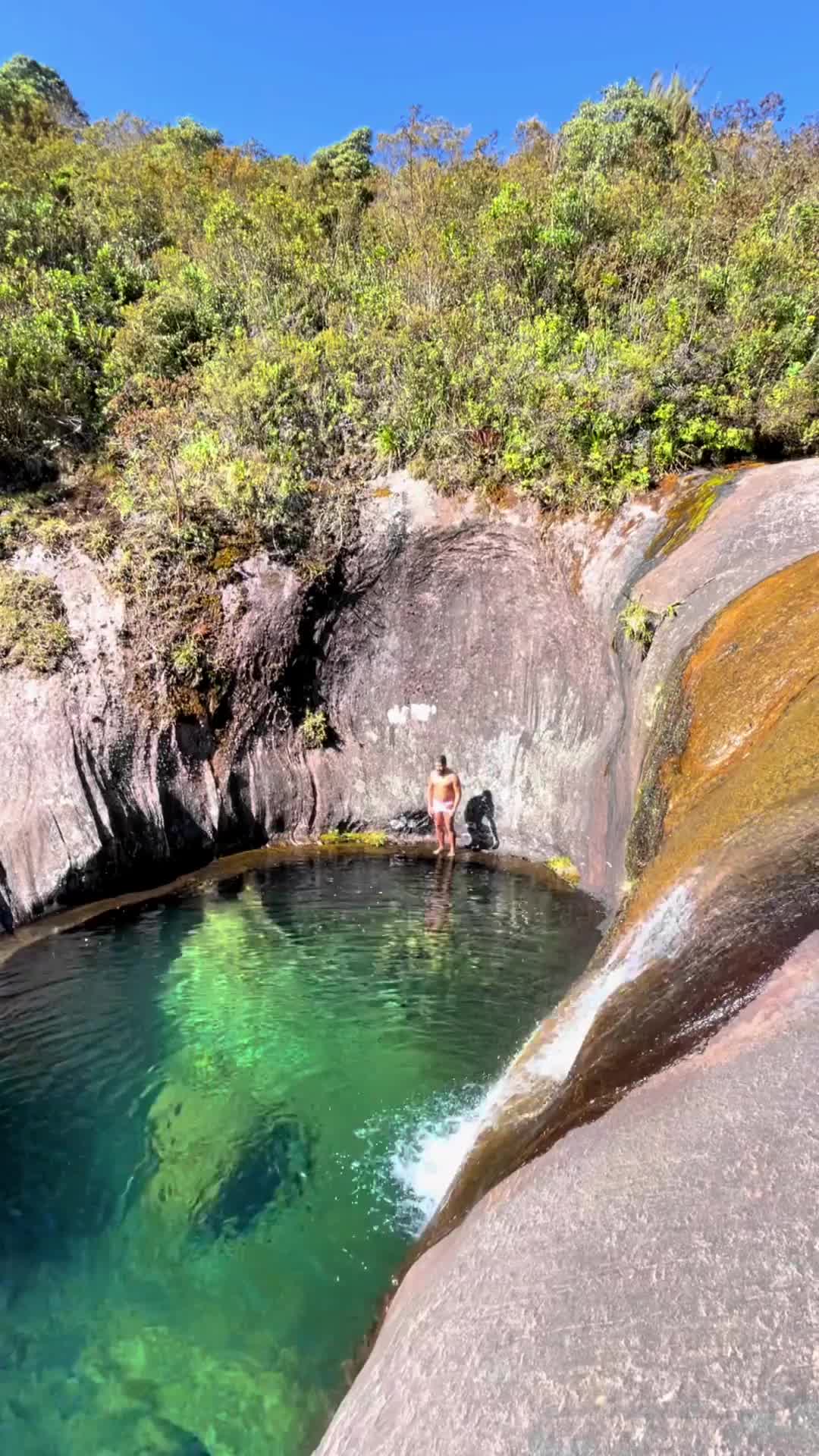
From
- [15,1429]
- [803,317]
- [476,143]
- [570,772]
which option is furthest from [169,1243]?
[476,143]

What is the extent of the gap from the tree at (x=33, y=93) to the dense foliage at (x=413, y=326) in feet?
27.3

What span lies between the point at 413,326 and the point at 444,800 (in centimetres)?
923

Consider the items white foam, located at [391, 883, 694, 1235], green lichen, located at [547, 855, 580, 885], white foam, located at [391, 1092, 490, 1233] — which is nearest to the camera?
white foam, located at [391, 883, 694, 1235]

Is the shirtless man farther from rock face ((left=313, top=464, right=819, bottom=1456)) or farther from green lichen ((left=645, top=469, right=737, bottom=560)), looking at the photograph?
rock face ((left=313, top=464, right=819, bottom=1456))

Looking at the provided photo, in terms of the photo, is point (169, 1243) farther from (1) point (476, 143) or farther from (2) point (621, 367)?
(1) point (476, 143)

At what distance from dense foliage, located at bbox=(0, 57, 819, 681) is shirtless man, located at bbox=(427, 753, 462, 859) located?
4.14 m

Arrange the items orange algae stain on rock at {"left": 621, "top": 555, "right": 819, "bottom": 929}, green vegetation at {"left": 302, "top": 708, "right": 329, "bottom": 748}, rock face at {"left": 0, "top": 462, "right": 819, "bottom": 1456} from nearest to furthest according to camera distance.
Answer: rock face at {"left": 0, "top": 462, "right": 819, "bottom": 1456}, orange algae stain on rock at {"left": 621, "top": 555, "right": 819, "bottom": 929}, green vegetation at {"left": 302, "top": 708, "right": 329, "bottom": 748}

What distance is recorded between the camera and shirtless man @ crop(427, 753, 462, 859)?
11.7 metres

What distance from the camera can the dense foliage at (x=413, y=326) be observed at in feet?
37.5

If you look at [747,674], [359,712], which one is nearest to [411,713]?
[359,712]

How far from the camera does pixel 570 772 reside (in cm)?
1104

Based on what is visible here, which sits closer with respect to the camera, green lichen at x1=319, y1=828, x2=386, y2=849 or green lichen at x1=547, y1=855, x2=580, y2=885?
green lichen at x1=547, y1=855, x2=580, y2=885

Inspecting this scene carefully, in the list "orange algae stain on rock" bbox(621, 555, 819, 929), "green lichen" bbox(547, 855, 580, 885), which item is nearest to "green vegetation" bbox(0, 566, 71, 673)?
"green lichen" bbox(547, 855, 580, 885)

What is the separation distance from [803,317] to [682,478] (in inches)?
155
